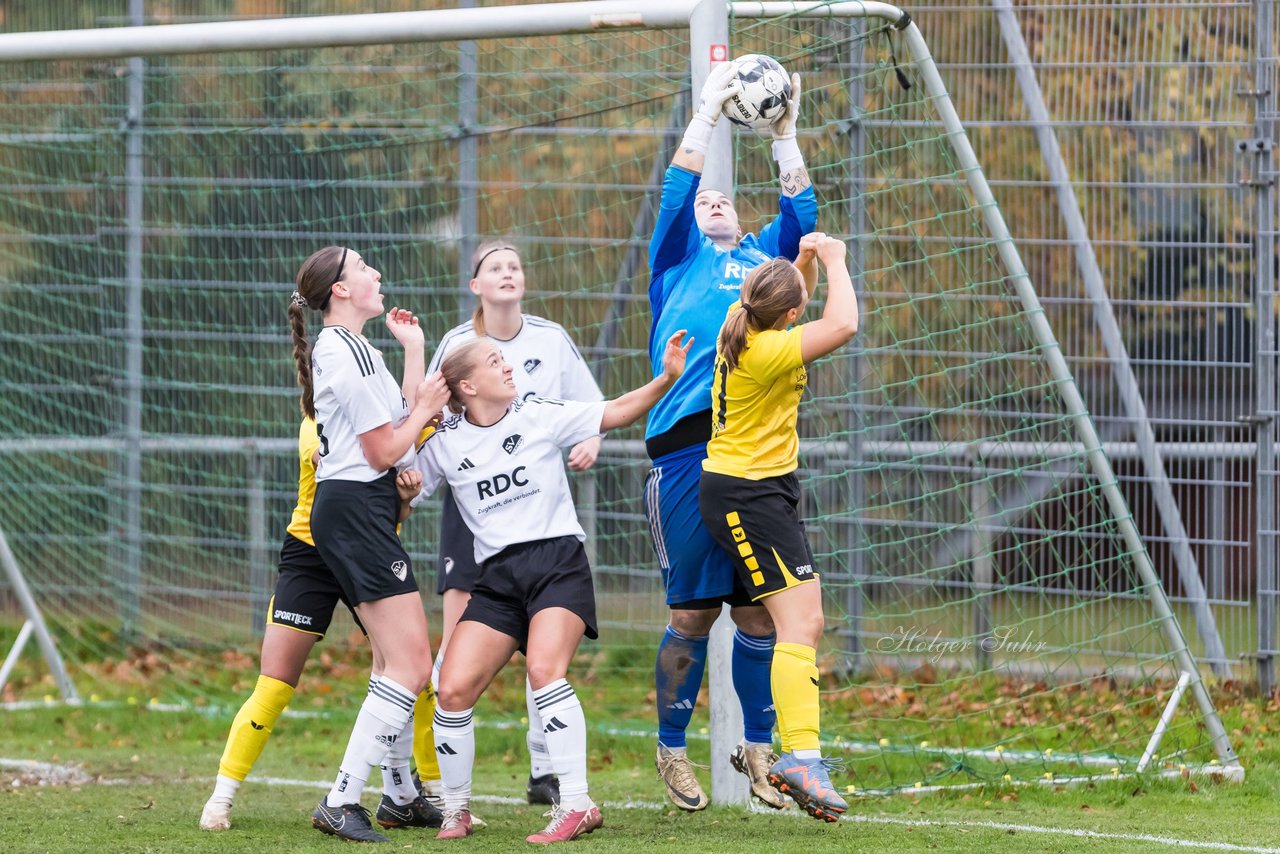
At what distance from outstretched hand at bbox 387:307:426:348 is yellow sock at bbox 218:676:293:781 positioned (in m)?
1.25

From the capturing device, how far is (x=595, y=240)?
28.5 feet

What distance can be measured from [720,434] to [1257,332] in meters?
3.52

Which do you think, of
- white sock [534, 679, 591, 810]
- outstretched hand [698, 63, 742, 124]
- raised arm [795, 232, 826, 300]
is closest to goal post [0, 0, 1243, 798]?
outstretched hand [698, 63, 742, 124]

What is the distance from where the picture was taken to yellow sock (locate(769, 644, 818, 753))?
454cm

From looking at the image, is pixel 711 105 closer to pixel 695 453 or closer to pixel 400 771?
pixel 695 453

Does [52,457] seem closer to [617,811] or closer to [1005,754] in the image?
[617,811]

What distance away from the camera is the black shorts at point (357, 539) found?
4805mm

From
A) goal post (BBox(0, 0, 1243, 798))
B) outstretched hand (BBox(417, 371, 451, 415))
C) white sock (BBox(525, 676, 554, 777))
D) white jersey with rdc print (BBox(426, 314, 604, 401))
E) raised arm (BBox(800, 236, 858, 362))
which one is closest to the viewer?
raised arm (BBox(800, 236, 858, 362))

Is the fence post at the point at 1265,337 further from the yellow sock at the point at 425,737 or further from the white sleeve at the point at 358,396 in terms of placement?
the white sleeve at the point at 358,396

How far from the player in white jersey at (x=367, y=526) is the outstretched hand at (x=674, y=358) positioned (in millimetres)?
734

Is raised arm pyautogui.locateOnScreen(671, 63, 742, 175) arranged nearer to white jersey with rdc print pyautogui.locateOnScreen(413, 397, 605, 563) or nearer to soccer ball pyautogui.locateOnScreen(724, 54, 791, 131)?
soccer ball pyautogui.locateOnScreen(724, 54, 791, 131)

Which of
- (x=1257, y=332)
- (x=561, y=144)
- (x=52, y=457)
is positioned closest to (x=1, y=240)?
(x=52, y=457)

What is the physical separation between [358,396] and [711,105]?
1510mm

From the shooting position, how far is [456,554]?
556 centimetres
